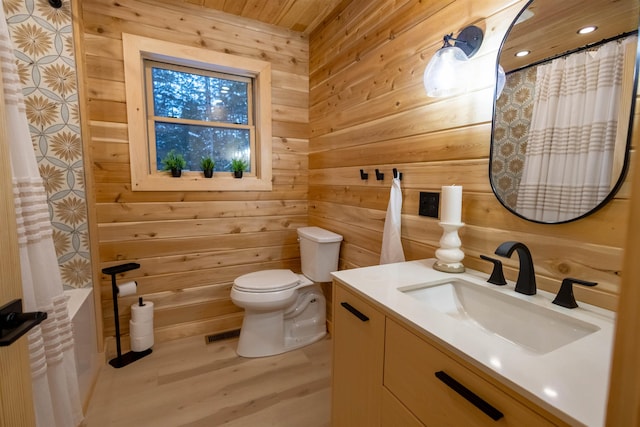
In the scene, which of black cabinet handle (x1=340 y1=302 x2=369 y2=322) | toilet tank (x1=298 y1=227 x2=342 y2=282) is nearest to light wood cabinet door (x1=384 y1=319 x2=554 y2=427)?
black cabinet handle (x1=340 y1=302 x2=369 y2=322)

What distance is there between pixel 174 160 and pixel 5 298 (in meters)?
1.69

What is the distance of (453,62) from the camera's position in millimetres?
1217

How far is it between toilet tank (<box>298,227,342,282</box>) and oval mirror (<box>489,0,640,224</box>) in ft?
3.88

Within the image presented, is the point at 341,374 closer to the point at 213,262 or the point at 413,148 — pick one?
the point at 413,148

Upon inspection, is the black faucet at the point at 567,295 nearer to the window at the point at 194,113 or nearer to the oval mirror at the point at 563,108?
the oval mirror at the point at 563,108

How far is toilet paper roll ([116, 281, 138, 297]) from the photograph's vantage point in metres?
1.94

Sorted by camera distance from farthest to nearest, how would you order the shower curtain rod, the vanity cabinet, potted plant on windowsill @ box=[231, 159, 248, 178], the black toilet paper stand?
potted plant on windowsill @ box=[231, 159, 248, 178], the black toilet paper stand, the shower curtain rod, the vanity cabinet

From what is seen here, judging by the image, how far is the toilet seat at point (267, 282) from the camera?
6.35 ft

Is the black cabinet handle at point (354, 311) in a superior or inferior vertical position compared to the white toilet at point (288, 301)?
superior

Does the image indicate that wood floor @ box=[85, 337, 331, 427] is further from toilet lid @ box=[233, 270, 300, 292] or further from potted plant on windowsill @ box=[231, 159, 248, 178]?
potted plant on windowsill @ box=[231, 159, 248, 178]

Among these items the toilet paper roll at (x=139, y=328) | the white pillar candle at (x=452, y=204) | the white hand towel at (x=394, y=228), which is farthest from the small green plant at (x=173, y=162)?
the white pillar candle at (x=452, y=204)

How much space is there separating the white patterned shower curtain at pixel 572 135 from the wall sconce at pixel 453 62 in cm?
30

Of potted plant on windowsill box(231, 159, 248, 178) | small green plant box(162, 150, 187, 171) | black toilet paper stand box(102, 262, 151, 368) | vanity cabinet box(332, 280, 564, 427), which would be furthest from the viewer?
potted plant on windowsill box(231, 159, 248, 178)

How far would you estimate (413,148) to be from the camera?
1.51 meters
